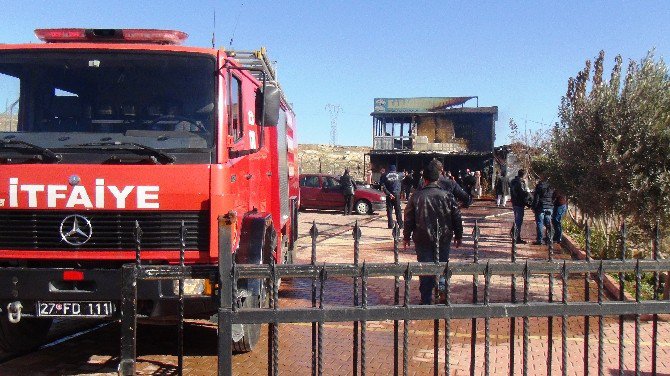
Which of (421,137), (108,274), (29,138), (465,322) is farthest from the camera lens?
(421,137)

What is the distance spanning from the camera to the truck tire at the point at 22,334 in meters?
6.61

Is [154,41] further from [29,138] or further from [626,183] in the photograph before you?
[626,183]

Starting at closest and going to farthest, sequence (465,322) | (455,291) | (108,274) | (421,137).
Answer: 1. (108,274)
2. (465,322)
3. (455,291)
4. (421,137)

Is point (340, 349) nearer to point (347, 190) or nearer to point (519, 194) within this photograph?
point (519, 194)

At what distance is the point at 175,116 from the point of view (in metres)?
5.93

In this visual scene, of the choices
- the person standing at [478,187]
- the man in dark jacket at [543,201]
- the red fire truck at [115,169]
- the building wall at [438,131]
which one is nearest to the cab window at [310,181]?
the man in dark jacket at [543,201]

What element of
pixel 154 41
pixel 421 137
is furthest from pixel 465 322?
pixel 421 137

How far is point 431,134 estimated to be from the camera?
44.3 m

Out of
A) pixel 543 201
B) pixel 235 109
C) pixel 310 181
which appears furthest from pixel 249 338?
pixel 310 181

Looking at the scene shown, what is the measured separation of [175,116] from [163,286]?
4.90 ft

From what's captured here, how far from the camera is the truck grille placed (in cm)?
545

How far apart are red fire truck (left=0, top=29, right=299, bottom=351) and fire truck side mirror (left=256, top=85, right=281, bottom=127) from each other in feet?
0.04

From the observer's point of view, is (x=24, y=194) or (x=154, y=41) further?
(x=154, y=41)

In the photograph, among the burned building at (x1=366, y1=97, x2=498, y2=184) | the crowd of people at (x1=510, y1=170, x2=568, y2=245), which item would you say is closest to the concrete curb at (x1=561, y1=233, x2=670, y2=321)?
the crowd of people at (x1=510, y1=170, x2=568, y2=245)
